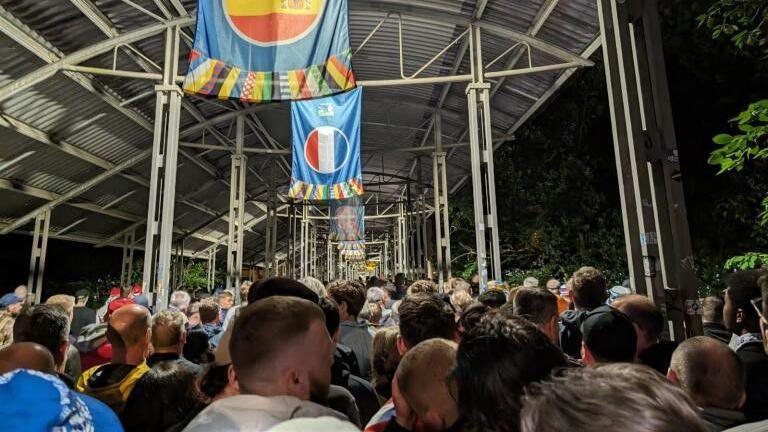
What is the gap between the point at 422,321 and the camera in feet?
10.0

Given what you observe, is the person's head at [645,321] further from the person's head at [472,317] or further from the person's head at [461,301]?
the person's head at [461,301]

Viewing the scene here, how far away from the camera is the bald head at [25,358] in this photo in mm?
2260

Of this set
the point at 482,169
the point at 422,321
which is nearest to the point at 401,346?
the point at 422,321

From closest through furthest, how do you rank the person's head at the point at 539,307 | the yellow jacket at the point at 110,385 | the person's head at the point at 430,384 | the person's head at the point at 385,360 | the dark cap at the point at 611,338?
the person's head at the point at 430,384 < the dark cap at the point at 611,338 < the yellow jacket at the point at 110,385 < the person's head at the point at 385,360 < the person's head at the point at 539,307

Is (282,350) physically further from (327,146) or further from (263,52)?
(327,146)

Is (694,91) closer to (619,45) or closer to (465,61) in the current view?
(465,61)

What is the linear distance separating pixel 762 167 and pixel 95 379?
11396 millimetres

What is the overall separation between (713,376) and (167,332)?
10.6ft

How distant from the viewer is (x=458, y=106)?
18.3 m

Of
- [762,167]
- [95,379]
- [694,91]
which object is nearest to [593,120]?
[694,91]

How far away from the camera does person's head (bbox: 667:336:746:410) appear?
2223 millimetres

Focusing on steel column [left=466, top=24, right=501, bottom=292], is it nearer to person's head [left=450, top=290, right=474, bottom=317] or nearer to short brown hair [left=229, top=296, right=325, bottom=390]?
person's head [left=450, top=290, right=474, bottom=317]

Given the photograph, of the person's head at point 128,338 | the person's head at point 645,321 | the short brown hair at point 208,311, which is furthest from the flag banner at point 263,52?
Answer: the person's head at point 645,321

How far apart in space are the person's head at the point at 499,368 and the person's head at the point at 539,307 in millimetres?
1749
